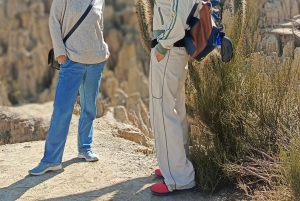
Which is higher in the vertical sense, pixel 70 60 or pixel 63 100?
pixel 70 60

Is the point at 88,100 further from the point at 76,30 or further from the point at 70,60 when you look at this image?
the point at 76,30

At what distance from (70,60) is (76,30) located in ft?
0.77

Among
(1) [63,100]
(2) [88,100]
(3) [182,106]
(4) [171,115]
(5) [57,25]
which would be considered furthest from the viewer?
(2) [88,100]

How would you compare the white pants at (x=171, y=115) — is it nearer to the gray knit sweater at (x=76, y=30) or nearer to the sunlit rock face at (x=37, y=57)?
the gray knit sweater at (x=76, y=30)

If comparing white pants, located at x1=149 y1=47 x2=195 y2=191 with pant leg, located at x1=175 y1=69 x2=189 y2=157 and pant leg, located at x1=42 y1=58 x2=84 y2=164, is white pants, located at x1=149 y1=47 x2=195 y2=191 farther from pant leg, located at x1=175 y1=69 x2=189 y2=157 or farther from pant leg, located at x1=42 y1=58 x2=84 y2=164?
pant leg, located at x1=42 y1=58 x2=84 y2=164

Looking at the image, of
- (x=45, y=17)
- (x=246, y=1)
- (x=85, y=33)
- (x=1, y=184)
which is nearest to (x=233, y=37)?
(x=246, y=1)

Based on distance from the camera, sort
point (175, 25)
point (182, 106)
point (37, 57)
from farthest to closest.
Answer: point (37, 57)
point (182, 106)
point (175, 25)

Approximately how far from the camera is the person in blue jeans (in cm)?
441

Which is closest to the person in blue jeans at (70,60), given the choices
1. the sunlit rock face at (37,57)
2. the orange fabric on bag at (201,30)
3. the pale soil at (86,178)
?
the pale soil at (86,178)

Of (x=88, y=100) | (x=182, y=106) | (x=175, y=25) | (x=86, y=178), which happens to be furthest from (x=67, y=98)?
(x=175, y=25)

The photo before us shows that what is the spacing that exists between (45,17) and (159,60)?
15.9m

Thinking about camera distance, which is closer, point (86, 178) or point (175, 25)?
point (175, 25)

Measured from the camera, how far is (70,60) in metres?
4.49

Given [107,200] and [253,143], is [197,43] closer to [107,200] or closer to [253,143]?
[253,143]
